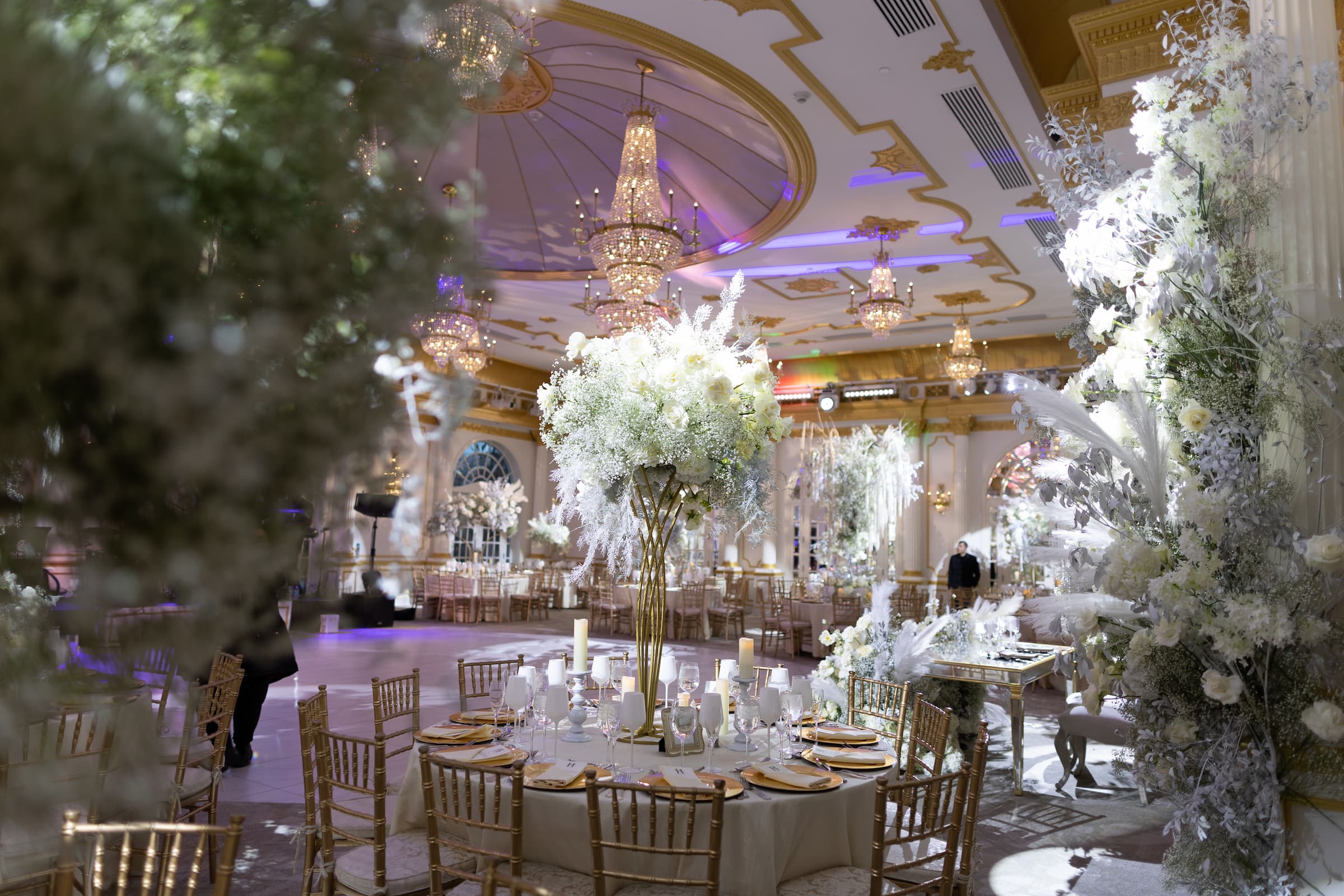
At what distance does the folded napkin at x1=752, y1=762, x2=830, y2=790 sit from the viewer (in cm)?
276

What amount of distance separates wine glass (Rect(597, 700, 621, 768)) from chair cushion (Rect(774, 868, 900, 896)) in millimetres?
466

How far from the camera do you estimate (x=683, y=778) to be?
2711 millimetres

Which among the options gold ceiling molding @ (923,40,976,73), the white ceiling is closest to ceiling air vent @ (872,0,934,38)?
the white ceiling

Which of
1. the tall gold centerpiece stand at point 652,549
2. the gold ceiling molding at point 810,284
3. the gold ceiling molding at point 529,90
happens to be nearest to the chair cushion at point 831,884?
the tall gold centerpiece stand at point 652,549

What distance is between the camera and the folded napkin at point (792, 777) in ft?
9.05

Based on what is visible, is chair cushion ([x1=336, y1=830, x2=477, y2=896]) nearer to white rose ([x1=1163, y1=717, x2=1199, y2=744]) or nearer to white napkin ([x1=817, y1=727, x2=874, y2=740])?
white napkin ([x1=817, y1=727, x2=874, y2=740])

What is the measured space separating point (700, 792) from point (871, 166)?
713 centimetres

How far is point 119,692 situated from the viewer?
74 centimetres

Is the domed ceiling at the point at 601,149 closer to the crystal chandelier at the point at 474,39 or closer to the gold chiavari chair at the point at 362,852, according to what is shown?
the gold chiavari chair at the point at 362,852

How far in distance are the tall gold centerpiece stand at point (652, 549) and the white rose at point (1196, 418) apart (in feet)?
5.30

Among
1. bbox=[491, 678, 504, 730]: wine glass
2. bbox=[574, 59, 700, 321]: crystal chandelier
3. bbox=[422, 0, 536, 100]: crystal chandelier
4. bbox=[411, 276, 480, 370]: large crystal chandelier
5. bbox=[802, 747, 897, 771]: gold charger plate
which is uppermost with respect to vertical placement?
bbox=[574, 59, 700, 321]: crystal chandelier

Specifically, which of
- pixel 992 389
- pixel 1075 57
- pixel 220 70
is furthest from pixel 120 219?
pixel 992 389

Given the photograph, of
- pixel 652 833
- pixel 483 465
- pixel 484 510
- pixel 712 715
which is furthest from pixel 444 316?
pixel 483 465

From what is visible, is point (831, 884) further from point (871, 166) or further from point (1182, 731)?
point (871, 166)
